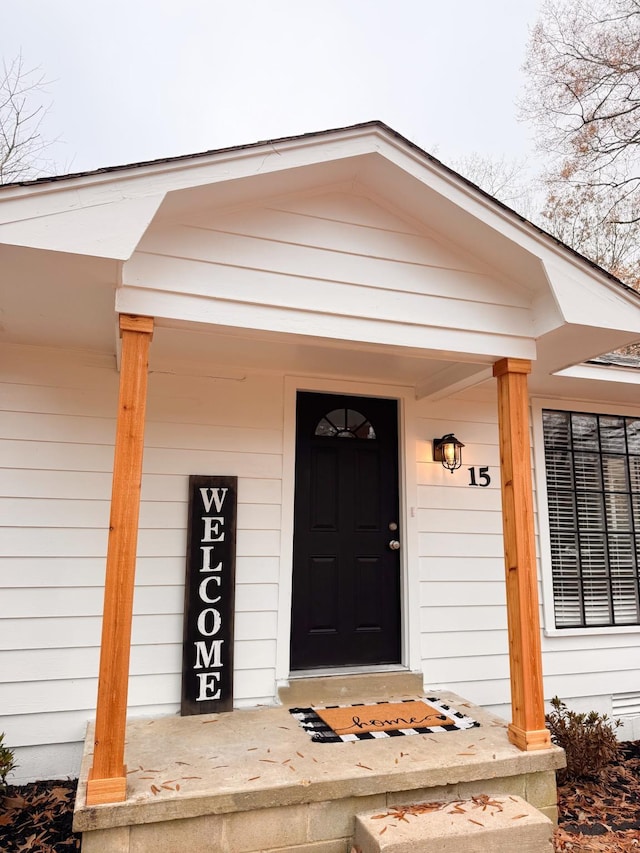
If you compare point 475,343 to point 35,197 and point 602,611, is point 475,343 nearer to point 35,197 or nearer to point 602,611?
point 35,197

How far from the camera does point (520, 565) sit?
2965mm

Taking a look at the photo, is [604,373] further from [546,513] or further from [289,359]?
[289,359]

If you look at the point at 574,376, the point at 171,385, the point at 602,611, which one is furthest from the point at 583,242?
the point at 171,385

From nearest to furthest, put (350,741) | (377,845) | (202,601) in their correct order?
(377,845)
(350,741)
(202,601)

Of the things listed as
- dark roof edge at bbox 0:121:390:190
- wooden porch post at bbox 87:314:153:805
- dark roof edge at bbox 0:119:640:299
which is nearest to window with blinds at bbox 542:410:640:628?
dark roof edge at bbox 0:119:640:299

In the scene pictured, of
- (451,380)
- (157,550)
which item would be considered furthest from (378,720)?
(451,380)

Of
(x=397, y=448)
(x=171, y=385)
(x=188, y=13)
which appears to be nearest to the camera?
(x=171, y=385)

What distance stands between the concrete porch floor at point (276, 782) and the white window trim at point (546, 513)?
1323mm

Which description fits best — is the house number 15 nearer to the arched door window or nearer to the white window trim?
the white window trim

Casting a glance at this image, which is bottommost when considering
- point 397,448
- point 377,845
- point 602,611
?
point 377,845

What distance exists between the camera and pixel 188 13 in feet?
34.0

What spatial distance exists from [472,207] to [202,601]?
8.93ft

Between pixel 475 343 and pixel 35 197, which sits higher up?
pixel 35 197

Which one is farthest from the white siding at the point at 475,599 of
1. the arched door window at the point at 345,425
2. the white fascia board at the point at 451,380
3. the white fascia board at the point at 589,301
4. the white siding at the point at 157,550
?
the white fascia board at the point at 589,301
